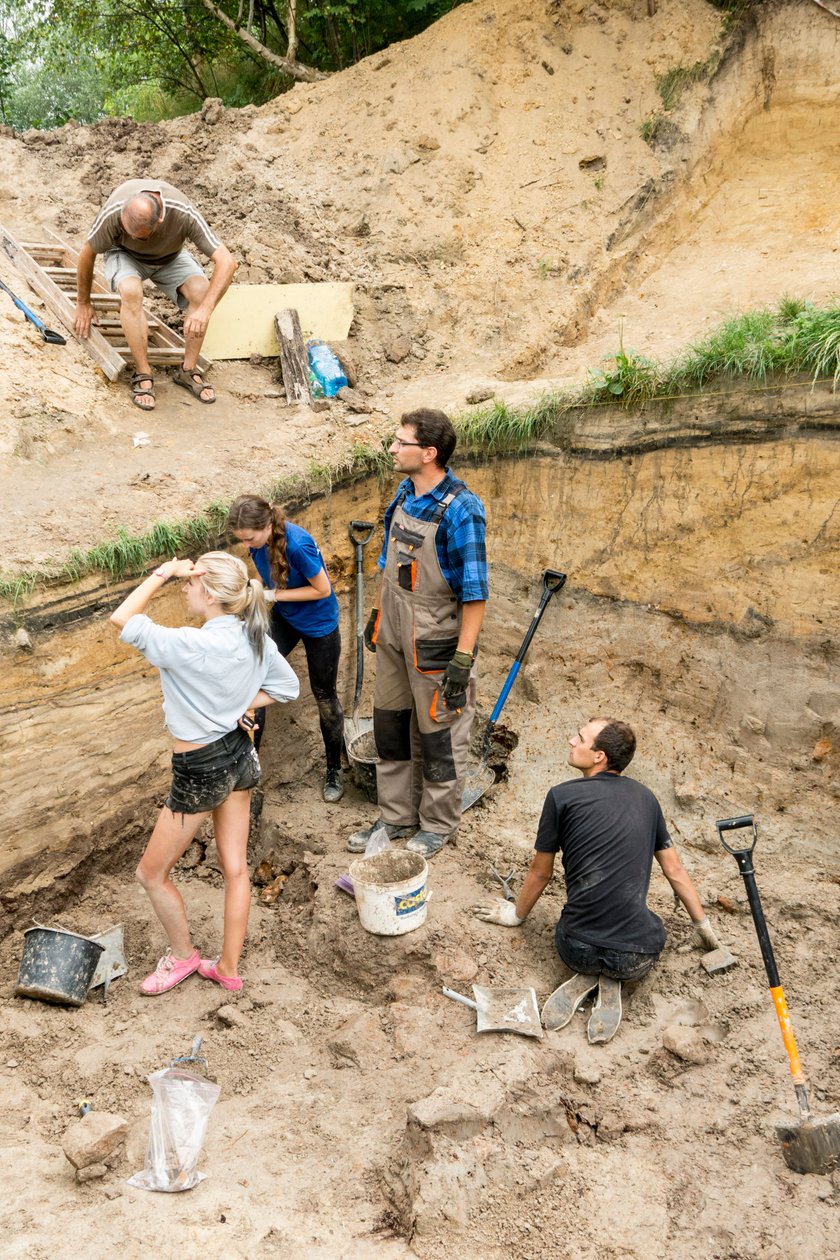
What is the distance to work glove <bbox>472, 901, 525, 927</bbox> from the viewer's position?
3.82 metres

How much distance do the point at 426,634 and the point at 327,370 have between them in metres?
2.77

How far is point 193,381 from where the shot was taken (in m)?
5.71

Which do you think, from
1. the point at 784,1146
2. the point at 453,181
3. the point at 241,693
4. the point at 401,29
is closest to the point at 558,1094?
the point at 784,1146

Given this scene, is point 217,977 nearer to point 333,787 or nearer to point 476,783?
point 333,787

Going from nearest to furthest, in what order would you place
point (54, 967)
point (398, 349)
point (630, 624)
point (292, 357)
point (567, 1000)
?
point (567, 1000), point (54, 967), point (630, 624), point (292, 357), point (398, 349)

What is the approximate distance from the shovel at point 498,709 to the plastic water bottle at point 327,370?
201cm

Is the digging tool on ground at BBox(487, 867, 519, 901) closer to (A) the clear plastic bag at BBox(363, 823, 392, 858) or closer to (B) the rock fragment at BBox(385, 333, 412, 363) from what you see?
(A) the clear plastic bag at BBox(363, 823, 392, 858)

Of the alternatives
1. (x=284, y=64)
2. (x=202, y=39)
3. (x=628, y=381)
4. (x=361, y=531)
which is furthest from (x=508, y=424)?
(x=202, y=39)

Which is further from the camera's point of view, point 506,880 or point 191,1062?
point 506,880

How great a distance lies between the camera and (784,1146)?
9.33ft

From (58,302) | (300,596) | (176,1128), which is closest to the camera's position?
(176,1128)

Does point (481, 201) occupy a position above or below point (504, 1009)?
above

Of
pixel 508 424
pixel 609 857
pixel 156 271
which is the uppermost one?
pixel 156 271

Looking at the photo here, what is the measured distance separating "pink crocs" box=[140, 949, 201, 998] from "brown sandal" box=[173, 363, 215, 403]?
3.42 metres
